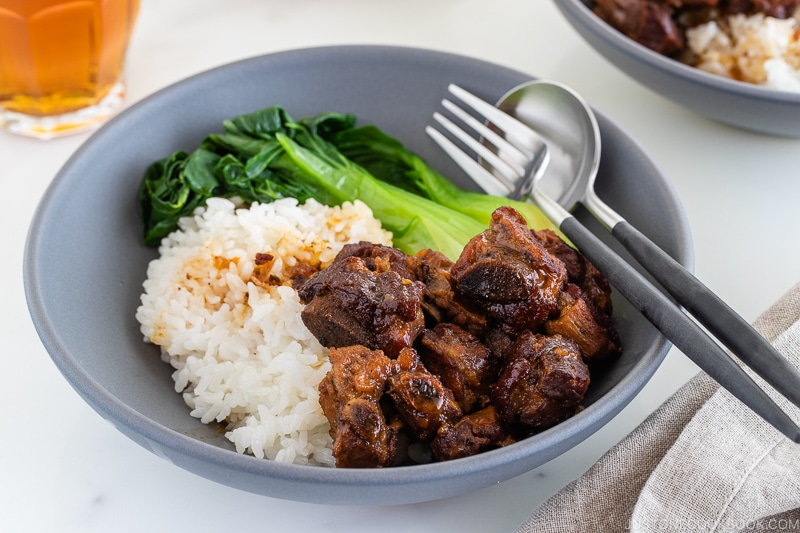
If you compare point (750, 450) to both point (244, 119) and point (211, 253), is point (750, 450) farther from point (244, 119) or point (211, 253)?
point (244, 119)

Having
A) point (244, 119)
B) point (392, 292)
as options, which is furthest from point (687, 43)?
point (392, 292)

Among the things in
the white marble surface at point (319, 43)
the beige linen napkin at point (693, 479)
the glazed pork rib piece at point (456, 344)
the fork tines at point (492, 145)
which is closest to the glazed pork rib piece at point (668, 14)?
the white marble surface at point (319, 43)

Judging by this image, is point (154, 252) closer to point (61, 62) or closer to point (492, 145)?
point (61, 62)

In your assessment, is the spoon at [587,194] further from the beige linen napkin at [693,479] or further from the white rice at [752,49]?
the white rice at [752,49]

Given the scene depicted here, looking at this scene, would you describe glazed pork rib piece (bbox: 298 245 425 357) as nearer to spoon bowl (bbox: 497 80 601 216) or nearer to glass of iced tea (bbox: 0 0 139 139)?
spoon bowl (bbox: 497 80 601 216)

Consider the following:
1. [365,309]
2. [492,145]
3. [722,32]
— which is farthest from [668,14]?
[365,309]

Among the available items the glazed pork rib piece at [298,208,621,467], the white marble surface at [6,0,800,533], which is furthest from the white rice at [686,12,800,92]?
the glazed pork rib piece at [298,208,621,467]
